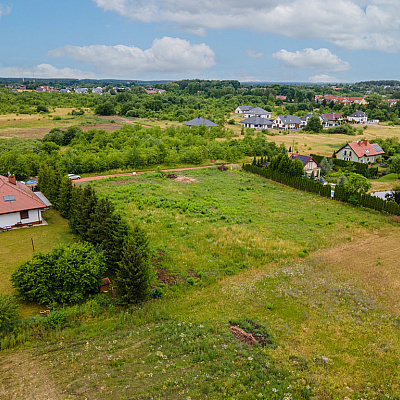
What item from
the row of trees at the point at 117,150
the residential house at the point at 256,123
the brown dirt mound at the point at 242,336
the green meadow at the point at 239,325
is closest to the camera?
the green meadow at the point at 239,325

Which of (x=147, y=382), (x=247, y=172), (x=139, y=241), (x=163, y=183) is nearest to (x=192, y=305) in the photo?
(x=139, y=241)

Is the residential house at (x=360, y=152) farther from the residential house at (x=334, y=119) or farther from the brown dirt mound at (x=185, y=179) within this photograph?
the residential house at (x=334, y=119)

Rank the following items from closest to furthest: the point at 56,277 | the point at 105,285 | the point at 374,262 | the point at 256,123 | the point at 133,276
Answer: the point at 133,276
the point at 56,277
the point at 105,285
the point at 374,262
the point at 256,123

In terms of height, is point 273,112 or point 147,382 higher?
point 273,112

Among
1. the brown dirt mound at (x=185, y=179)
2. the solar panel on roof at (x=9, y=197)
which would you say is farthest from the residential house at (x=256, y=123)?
the solar panel on roof at (x=9, y=197)

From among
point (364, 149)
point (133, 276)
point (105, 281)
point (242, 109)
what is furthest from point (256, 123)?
point (133, 276)

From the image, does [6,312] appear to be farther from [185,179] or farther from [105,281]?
[185,179]

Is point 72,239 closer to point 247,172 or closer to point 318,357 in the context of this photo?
point 318,357
